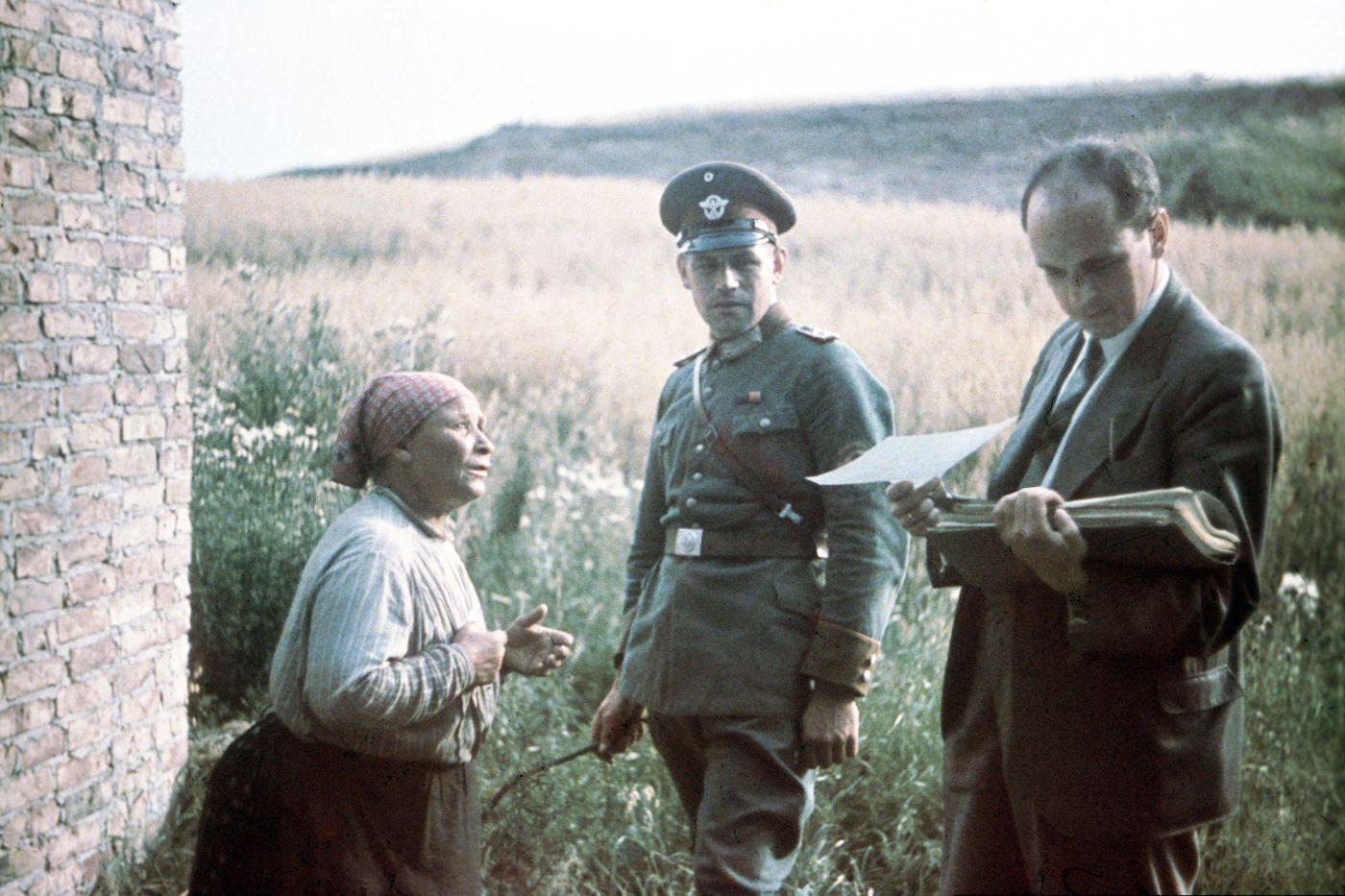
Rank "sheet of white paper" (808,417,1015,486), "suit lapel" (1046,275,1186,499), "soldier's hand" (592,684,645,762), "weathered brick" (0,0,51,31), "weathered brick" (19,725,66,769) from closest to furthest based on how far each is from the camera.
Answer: "suit lapel" (1046,275,1186,499)
"sheet of white paper" (808,417,1015,486)
"soldier's hand" (592,684,645,762)
"weathered brick" (0,0,51,31)
"weathered brick" (19,725,66,769)

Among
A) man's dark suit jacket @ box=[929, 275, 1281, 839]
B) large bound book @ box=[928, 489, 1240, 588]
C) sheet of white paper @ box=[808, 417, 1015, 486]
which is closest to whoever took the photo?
large bound book @ box=[928, 489, 1240, 588]

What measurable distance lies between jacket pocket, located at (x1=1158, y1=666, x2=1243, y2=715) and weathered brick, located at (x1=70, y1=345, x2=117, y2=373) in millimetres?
3195

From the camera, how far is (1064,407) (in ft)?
8.17

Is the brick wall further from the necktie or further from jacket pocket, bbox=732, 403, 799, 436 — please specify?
the necktie

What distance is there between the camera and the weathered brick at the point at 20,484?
352 centimetres

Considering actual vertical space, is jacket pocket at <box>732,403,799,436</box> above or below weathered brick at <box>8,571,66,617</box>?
above

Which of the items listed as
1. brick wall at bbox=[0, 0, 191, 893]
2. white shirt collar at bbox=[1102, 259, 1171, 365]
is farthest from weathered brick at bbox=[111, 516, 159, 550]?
white shirt collar at bbox=[1102, 259, 1171, 365]

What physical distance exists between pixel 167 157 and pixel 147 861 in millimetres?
2403

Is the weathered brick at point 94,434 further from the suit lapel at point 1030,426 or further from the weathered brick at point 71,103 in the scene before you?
the suit lapel at point 1030,426

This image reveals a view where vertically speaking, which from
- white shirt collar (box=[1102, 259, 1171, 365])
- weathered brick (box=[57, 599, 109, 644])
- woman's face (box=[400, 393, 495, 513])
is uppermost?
white shirt collar (box=[1102, 259, 1171, 365])

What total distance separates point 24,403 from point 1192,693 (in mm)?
3211

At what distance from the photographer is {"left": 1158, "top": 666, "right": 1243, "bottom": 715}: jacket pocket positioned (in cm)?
224

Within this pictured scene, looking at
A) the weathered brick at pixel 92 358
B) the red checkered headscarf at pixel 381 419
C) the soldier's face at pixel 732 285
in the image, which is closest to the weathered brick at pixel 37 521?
the weathered brick at pixel 92 358

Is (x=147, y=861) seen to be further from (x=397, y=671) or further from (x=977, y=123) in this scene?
(x=977, y=123)
